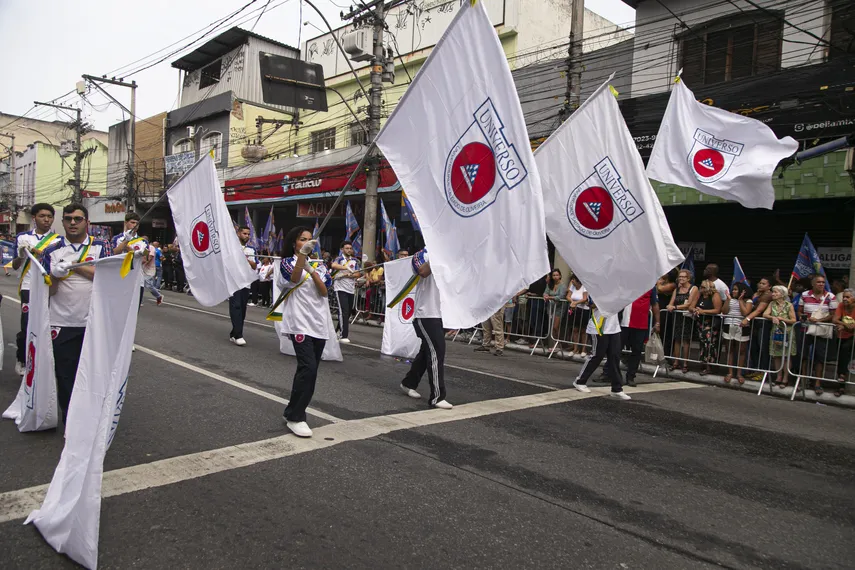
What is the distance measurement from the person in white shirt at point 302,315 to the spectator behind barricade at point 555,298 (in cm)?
696

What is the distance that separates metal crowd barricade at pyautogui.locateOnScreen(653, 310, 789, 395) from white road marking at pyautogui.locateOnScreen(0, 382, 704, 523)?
13.8 feet

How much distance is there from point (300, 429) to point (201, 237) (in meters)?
4.03

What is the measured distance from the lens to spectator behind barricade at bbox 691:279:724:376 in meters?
10.0

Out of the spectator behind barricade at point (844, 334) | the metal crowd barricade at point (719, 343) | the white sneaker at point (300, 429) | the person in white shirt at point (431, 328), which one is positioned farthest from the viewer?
the metal crowd barricade at point (719, 343)

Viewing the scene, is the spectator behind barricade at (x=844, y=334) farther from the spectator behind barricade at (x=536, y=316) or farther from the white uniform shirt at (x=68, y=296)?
the white uniform shirt at (x=68, y=296)

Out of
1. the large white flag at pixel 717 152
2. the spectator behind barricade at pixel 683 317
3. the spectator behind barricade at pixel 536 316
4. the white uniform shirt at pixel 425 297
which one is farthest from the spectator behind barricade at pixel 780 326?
the white uniform shirt at pixel 425 297

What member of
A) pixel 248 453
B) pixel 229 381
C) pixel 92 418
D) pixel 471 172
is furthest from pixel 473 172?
pixel 229 381

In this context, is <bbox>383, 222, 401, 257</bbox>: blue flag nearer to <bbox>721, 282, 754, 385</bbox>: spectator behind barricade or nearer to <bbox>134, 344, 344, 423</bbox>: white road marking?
<bbox>134, 344, 344, 423</bbox>: white road marking

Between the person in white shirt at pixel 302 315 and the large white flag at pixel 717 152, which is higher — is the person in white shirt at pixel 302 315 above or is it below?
below

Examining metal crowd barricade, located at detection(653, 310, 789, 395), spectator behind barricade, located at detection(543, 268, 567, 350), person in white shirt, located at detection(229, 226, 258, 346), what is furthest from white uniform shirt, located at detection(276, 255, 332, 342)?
spectator behind barricade, located at detection(543, 268, 567, 350)

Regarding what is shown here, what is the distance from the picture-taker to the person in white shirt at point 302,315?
5.30 m

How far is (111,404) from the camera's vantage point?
3182 mm

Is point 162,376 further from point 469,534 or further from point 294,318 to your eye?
point 469,534

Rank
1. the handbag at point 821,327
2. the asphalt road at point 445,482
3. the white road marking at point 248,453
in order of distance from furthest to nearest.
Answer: the handbag at point 821,327, the white road marking at point 248,453, the asphalt road at point 445,482
